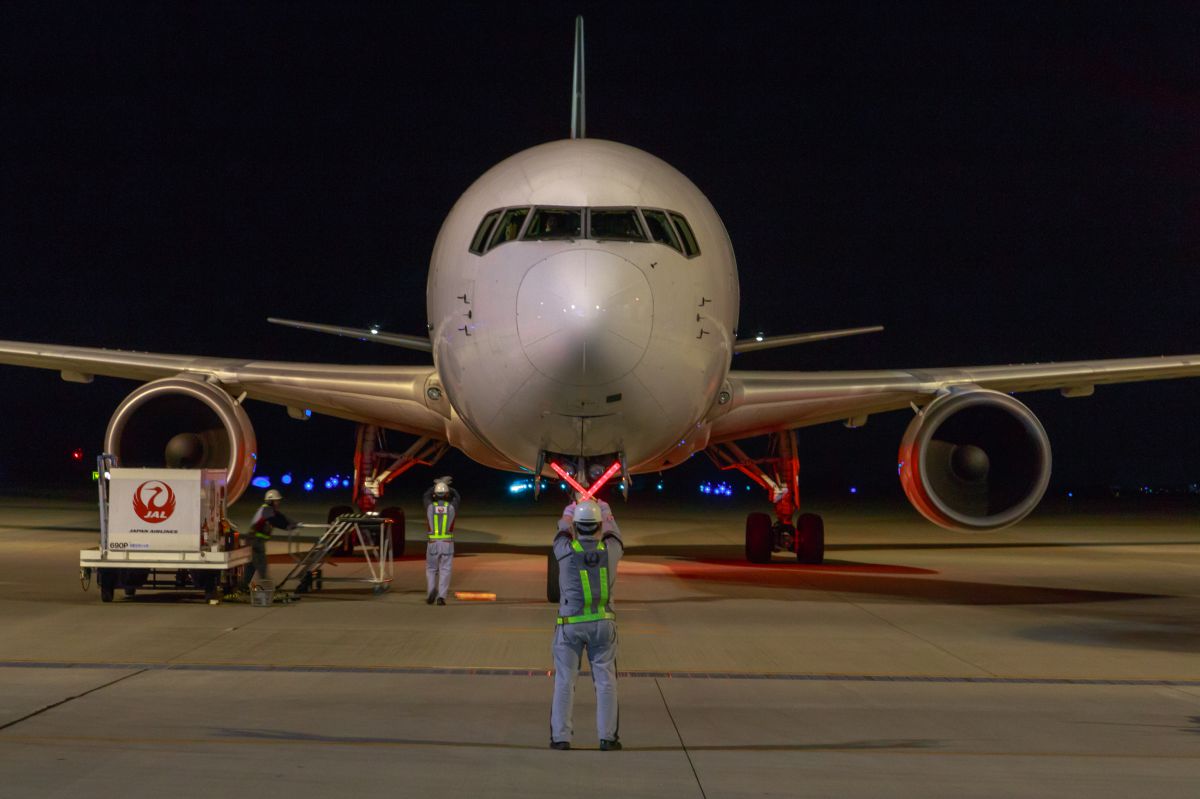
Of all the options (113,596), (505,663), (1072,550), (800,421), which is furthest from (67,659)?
(1072,550)

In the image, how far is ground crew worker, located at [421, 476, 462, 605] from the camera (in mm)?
12539

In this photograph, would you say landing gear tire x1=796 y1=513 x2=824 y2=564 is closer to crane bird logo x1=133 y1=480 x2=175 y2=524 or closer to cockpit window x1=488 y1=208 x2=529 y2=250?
cockpit window x1=488 y1=208 x2=529 y2=250

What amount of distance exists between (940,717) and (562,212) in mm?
5316

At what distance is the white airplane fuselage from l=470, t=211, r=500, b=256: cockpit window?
83 millimetres

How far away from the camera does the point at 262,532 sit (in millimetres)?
13000

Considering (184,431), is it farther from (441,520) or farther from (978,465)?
(978,465)

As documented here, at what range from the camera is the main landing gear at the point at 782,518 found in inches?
695

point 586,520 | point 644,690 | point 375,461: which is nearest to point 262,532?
point 375,461

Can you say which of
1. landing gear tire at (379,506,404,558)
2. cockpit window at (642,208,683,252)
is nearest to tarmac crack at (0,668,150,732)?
cockpit window at (642,208,683,252)

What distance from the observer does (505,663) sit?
29.5ft

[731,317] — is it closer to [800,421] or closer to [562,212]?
[562,212]

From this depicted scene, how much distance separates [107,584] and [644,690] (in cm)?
662

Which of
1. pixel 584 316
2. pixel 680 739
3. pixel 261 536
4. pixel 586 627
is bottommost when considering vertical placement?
pixel 680 739

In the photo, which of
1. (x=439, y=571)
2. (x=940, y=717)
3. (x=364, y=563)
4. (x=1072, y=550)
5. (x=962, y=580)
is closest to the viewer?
(x=940, y=717)
